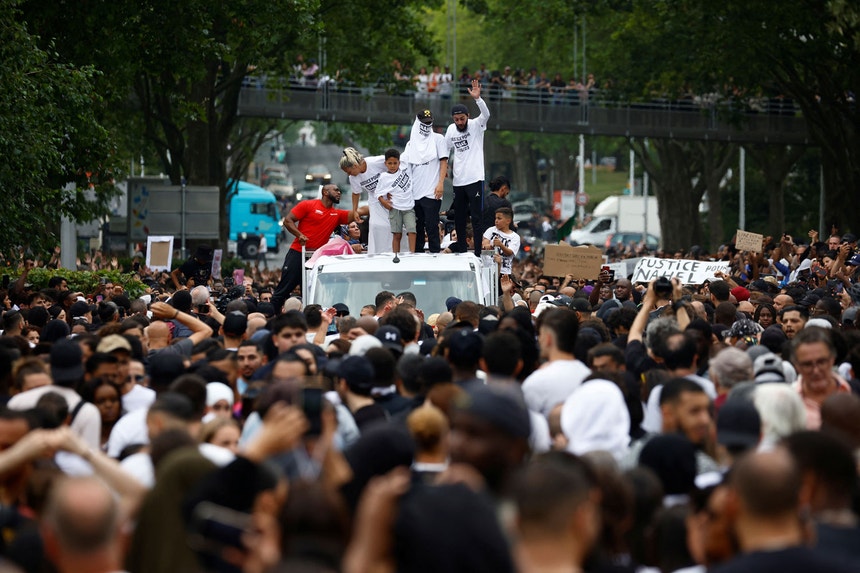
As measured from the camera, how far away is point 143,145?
4556cm

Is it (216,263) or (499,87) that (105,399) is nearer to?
(216,263)

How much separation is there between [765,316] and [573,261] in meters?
4.35

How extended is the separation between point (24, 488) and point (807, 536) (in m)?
3.36

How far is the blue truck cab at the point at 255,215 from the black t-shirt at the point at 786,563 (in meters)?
61.6

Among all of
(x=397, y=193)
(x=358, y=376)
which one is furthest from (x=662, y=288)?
(x=397, y=193)

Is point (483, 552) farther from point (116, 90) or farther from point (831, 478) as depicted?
point (116, 90)

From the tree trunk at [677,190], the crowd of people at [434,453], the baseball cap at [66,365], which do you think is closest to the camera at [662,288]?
the crowd of people at [434,453]

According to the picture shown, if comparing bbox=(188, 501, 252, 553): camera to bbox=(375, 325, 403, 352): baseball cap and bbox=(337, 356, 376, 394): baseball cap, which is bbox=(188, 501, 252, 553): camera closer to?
bbox=(337, 356, 376, 394): baseball cap

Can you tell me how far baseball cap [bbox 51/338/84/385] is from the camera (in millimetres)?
9125

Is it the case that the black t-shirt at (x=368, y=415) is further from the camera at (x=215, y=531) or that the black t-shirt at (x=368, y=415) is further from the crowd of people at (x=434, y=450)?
the camera at (x=215, y=531)

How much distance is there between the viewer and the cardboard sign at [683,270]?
70.4 ft

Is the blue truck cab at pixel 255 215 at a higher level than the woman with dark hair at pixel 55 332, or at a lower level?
higher

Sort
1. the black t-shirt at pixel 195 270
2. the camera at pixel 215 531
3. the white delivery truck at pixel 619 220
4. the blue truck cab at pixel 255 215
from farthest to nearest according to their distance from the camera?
the white delivery truck at pixel 619 220
the blue truck cab at pixel 255 215
the black t-shirt at pixel 195 270
the camera at pixel 215 531

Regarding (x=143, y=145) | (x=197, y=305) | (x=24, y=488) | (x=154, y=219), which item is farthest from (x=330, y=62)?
(x=24, y=488)
